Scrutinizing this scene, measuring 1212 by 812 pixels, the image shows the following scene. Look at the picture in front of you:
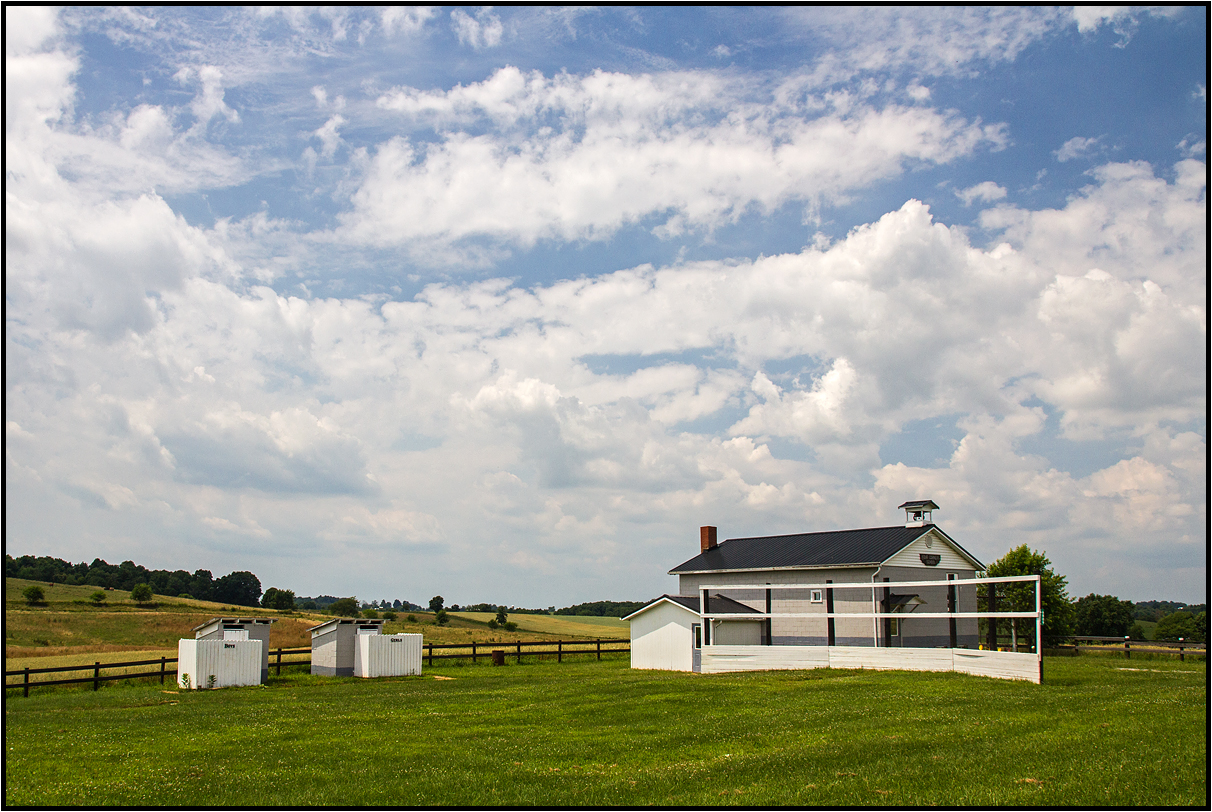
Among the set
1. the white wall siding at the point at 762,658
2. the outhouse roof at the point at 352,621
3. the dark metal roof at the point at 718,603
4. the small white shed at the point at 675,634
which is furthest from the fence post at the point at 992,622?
the outhouse roof at the point at 352,621

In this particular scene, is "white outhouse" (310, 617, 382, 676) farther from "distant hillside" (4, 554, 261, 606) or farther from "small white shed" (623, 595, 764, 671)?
"distant hillside" (4, 554, 261, 606)

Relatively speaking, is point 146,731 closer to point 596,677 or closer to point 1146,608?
point 596,677

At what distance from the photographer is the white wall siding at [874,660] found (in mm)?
23172

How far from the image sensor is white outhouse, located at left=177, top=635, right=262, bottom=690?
2723cm

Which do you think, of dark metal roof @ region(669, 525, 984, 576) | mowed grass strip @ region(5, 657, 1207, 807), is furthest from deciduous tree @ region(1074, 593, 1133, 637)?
mowed grass strip @ region(5, 657, 1207, 807)

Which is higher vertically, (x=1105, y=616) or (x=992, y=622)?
(x=992, y=622)

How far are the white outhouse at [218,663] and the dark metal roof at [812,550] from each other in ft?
68.8

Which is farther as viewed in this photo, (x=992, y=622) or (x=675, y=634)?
(x=675, y=634)

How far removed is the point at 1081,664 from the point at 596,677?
1884 cm

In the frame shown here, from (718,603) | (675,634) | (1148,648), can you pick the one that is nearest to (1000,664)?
(675,634)

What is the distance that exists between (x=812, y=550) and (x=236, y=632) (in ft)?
78.3

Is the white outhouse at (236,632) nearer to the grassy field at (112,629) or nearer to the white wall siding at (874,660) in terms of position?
the white wall siding at (874,660)

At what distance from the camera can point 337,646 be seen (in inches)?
1266

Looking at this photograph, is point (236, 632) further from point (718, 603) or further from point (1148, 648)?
point (1148, 648)
